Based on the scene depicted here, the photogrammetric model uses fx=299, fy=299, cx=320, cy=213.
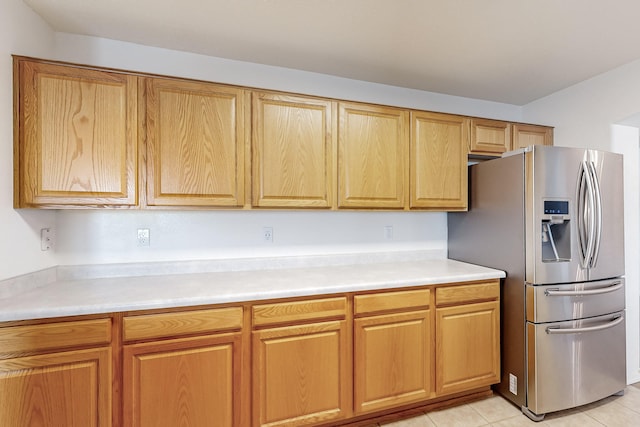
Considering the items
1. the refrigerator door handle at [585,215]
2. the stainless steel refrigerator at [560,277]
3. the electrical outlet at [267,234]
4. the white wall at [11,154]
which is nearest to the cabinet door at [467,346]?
the stainless steel refrigerator at [560,277]

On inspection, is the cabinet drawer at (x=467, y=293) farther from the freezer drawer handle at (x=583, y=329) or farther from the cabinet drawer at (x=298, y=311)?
the cabinet drawer at (x=298, y=311)

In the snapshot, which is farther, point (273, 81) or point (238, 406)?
point (273, 81)

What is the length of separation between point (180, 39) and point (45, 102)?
0.85 m

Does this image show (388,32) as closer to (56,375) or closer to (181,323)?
(181,323)

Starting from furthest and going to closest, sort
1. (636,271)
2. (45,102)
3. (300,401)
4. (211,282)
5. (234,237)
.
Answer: (636,271), (234,237), (211,282), (300,401), (45,102)

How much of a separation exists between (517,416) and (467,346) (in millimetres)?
528

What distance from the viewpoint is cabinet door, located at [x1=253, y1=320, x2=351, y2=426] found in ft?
5.37

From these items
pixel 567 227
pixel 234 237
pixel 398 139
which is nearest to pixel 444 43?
pixel 398 139

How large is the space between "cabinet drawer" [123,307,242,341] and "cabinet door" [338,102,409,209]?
3.37 ft

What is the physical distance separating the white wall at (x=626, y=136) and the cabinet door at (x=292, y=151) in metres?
2.20

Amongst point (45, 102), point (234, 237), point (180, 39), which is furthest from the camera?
point (234, 237)

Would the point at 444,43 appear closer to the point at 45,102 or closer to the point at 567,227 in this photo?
the point at 567,227

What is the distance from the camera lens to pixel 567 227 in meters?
2.00

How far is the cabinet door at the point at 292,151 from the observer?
194 centimetres
